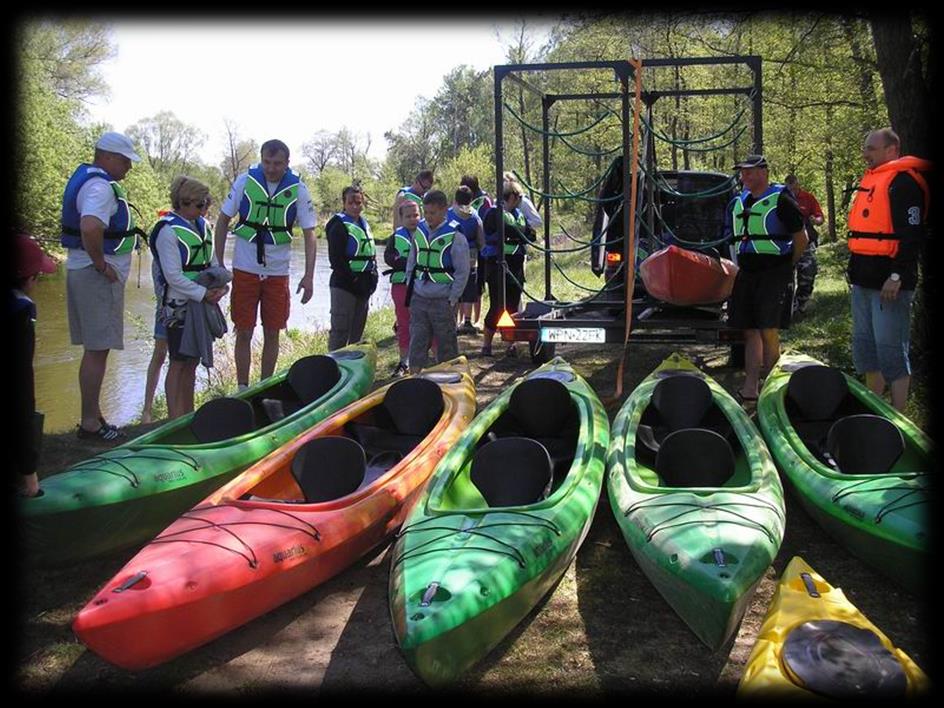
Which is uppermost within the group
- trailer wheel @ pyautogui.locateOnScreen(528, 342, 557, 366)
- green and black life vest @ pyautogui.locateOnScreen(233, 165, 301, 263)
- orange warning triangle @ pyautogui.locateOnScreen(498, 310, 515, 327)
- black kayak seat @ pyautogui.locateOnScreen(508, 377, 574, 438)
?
green and black life vest @ pyautogui.locateOnScreen(233, 165, 301, 263)

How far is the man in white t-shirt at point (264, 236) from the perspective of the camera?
5.44 m

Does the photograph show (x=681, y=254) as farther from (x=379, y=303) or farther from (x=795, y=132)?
(x=795, y=132)

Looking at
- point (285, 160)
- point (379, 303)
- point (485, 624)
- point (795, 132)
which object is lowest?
point (485, 624)

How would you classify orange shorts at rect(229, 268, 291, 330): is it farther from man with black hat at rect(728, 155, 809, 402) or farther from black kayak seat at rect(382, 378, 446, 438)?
man with black hat at rect(728, 155, 809, 402)

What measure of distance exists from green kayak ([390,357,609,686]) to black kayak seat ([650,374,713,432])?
400mm

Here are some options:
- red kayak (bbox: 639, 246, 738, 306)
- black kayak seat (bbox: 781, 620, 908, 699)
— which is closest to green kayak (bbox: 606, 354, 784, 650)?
black kayak seat (bbox: 781, 620, 908, 699)

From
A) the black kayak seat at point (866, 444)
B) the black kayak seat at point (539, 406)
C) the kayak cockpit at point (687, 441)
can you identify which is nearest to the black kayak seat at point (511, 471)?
the kayak cockpit at point (687, 441)

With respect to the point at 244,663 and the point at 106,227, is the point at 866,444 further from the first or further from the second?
the point at 106,227

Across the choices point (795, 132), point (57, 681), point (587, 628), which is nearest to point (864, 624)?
point (587, 628)

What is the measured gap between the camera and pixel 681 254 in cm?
521

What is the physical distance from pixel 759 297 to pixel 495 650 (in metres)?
3.42

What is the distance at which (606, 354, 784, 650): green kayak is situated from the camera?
9.26 feet

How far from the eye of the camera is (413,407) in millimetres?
4777

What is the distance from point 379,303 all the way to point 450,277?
7411 mm
